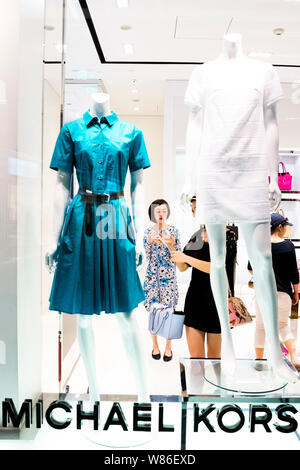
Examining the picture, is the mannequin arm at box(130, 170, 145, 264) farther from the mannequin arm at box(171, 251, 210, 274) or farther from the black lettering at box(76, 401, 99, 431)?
the black lettering at box(76, 401, 99, 431)

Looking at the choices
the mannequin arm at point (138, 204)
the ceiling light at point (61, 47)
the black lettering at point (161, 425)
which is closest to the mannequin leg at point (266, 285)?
the mannequin arm at point (138, 204)

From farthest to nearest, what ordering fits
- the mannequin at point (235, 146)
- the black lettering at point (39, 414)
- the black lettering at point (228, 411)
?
the black lettering at point (39, 414)
the black lettering at point (228, 411)
the mannequin at point (235, 146)

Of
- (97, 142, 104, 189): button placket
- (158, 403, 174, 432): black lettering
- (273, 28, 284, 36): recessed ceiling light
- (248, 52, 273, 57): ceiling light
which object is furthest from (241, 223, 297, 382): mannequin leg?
(273, 28, 284, 36): recessed ceiling light

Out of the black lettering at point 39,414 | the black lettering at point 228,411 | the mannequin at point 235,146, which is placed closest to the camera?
the mannequin at point 235,146

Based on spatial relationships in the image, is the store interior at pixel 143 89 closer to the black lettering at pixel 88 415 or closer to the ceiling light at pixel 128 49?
the ceiling light at pixel 128 49

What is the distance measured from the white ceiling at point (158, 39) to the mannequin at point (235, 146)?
17 cm

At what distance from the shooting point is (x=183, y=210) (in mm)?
2254

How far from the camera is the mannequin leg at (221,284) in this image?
220 centimetres

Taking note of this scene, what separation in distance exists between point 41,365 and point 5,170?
1.25m

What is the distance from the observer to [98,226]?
215 centimetres

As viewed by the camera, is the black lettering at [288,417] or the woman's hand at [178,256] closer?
the black lettering at [288,417]

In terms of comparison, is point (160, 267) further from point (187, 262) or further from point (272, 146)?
point (272, 146)

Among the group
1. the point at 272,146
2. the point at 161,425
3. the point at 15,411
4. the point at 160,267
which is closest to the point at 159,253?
the point at 160,267

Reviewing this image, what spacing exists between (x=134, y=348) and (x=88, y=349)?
0.27 metres
